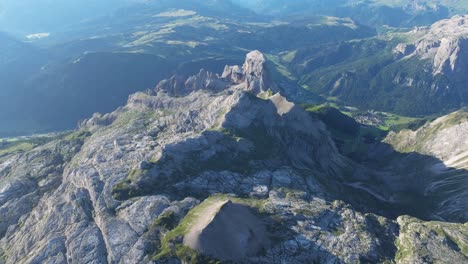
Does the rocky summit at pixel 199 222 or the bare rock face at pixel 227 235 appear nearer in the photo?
the bare rock face at pixel 227 235

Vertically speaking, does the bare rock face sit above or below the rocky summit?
above

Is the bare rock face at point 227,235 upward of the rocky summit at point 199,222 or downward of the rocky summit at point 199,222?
upward

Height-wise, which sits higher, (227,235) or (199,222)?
(227,235)

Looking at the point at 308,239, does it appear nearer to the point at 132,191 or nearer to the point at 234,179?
the point at 234,179

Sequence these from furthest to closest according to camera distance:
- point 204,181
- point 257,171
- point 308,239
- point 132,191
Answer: point 257,171
point 204,181
point 132,191
point 308,239

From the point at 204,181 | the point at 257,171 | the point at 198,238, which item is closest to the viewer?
the point at 198,238

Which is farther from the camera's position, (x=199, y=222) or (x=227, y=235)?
(x=199, y=222)

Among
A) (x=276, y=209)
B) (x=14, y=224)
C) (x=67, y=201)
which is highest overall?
(x=276, y=209)

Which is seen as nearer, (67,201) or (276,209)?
(276,209)

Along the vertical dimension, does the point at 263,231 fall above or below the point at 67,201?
above

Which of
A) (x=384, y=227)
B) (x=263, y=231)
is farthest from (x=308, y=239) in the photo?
(x=384, y=227)

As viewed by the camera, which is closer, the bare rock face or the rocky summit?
the bare rock face
